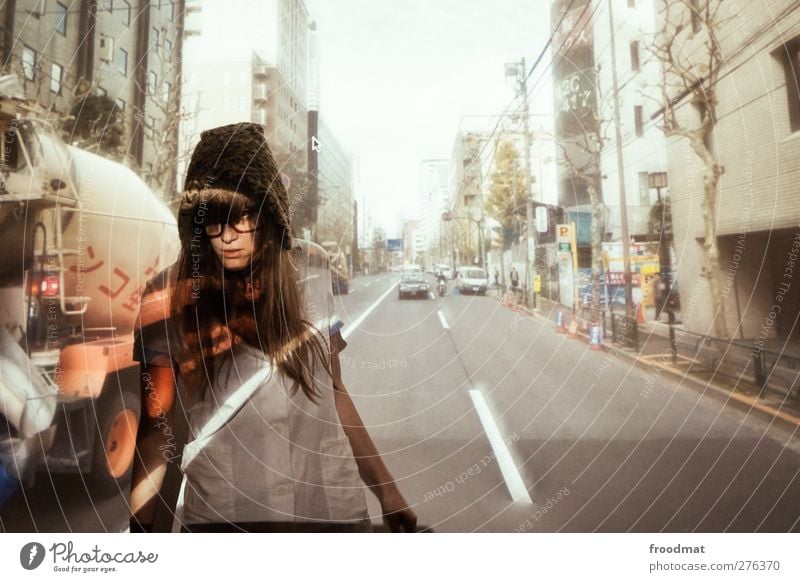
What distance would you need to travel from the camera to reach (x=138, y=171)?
4.55 ft

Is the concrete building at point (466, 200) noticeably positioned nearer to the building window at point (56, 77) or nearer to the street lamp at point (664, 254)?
the street lamp at point (664, 254)

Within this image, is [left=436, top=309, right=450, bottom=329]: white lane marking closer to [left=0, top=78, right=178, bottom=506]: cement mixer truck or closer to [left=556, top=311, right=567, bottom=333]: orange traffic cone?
[left=556, top=311, right=567, bottom=333]: orange traffic cone

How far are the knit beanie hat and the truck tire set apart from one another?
0.96 m

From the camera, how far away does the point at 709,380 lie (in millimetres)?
1298

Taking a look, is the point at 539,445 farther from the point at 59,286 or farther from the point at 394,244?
the point at 59,286

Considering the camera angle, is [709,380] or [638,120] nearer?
[709,380]

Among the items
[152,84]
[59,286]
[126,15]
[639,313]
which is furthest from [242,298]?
[639,313]

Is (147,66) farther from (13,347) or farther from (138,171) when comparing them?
(13,347)

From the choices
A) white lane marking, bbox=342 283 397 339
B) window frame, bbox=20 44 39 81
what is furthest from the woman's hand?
A: window frame, bbox=20 44 39 81

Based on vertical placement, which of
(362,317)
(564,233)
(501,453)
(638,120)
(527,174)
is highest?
(638,120)

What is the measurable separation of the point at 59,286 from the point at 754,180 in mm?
2476

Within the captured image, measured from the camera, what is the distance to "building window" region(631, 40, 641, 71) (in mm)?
1396
